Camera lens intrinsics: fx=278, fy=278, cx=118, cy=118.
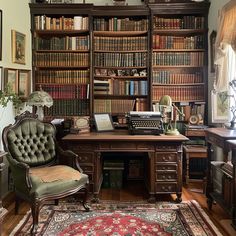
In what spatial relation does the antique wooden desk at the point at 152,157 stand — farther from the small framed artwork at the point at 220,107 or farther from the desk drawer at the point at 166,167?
the small framed artwork at the point at 220,107

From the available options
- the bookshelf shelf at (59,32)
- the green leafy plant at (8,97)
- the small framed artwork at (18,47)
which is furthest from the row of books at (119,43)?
the green leafy plant at (8,97)

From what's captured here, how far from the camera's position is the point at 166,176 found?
3217 millimetres

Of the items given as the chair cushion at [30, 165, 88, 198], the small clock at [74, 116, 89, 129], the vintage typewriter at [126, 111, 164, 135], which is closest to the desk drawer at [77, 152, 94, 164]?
the chair cushion at [30, 165, 88, 198]

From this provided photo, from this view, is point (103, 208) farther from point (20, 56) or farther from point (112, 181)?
point (20, 56)

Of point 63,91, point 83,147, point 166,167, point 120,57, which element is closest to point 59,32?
point 63,91

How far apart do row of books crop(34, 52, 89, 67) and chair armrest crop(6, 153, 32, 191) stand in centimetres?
173

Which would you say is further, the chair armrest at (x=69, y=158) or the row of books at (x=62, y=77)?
the row of books at (x=62, y=77)

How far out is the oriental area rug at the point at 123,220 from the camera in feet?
8.31

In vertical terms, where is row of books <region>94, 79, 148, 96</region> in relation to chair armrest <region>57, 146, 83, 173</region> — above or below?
above

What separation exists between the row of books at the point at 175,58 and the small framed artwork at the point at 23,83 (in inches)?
70.9

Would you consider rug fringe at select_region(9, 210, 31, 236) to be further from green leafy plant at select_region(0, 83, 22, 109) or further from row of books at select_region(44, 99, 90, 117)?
row of books at select_region(44, 99, 90, 117)

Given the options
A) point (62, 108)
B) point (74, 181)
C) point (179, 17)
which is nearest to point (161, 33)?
point (179, 17)

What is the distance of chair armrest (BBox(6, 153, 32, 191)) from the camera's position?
8.32 ft

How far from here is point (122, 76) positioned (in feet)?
13.5
